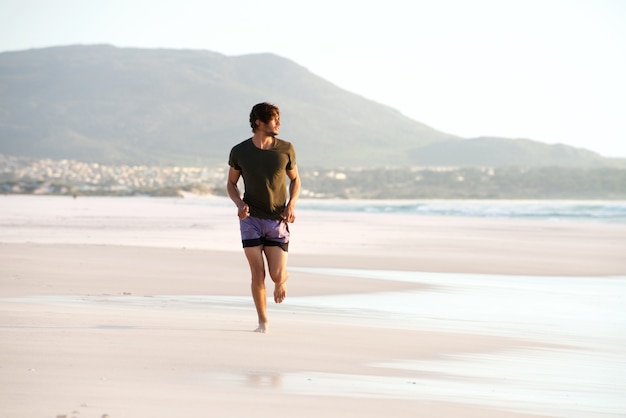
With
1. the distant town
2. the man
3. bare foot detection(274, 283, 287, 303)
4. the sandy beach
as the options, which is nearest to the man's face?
the man

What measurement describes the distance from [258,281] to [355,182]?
311 ft

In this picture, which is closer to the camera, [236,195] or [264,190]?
[264,190]

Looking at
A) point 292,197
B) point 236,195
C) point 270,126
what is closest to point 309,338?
point 292,197

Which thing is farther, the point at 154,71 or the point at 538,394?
the point at 154,71

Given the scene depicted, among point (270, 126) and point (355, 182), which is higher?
point (270, 126)

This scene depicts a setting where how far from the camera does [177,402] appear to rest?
572 centimetres

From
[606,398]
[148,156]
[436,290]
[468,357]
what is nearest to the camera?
[606,398]

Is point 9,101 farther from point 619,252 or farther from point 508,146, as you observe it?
point 619,252

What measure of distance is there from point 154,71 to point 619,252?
6835 inches

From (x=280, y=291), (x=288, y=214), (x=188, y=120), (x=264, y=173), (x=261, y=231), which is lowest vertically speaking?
(x=280, y=291)

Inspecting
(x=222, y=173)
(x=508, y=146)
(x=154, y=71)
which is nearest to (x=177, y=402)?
(x=222, y=173)

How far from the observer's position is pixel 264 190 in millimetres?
8445

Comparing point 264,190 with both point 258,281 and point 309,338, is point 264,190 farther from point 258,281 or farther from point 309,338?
point 309,338

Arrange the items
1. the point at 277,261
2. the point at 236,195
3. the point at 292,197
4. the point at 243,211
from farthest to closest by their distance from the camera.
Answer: the point at 236,195 < the point at 277,261 < the point at 292,197 < the point at 243,211
